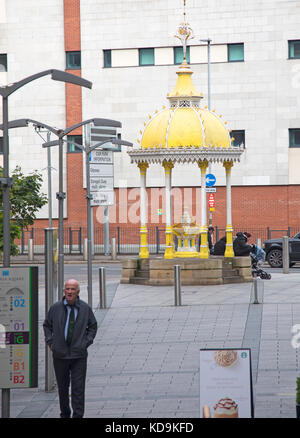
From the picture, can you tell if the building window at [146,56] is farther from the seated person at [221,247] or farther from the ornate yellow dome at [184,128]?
the seated person at [221,247]

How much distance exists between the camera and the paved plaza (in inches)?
454

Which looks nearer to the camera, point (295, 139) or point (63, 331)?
point (63, 331)

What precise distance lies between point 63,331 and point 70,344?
0.56 feet

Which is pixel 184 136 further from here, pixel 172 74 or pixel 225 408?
pixel 172 74

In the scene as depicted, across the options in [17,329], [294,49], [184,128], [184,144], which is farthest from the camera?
[294,49]

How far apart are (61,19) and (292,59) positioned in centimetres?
1246

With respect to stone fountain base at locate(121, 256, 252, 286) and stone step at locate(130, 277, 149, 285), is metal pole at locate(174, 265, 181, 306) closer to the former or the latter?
stone fountain base at locate(121, 256, 252, 286)

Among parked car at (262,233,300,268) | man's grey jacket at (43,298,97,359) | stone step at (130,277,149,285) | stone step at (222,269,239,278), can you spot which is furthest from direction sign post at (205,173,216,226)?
man's grey jacket at (43,298,97,359)

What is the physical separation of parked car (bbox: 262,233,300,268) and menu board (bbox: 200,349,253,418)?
2452cm

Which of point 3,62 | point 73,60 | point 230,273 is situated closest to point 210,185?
point 73,60

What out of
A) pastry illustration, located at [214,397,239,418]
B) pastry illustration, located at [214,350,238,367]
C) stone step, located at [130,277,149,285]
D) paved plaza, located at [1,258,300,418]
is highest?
pastry illustration, located at [214,350,238,367]

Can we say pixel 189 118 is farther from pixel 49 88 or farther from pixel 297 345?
pixel 49 88

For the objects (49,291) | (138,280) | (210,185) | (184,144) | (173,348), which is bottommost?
(173,348)

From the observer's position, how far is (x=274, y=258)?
3400cm
